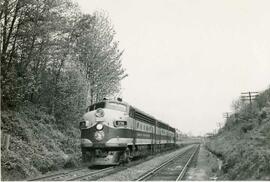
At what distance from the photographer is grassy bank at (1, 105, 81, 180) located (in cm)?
1551

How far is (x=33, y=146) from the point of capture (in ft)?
63.6

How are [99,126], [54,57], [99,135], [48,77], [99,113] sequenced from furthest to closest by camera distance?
[48,77] < [54,57] < [99,113] < [99,126] < [99,135]

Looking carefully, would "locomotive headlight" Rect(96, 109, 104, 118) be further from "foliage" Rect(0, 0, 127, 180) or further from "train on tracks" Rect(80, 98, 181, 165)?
"foliage" Rect(0, 0, 127, 180)

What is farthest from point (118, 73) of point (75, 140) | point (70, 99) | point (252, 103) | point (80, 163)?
point (252, 103)

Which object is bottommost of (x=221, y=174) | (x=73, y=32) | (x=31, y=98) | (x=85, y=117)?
(x=221, y=174)

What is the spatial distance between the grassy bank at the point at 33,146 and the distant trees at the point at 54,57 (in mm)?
1121

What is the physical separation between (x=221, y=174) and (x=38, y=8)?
14.9m

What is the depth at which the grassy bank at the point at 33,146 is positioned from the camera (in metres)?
15.5

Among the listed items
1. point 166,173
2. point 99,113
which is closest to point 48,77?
point 99,113

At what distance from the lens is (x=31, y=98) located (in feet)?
86.6

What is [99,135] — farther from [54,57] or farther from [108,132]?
[54,57]

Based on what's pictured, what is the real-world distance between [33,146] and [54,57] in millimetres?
6890

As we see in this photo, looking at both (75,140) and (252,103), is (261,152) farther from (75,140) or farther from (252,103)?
(252,103)

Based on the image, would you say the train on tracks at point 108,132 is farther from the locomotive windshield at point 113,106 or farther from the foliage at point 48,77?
the foliage at point 48,77
